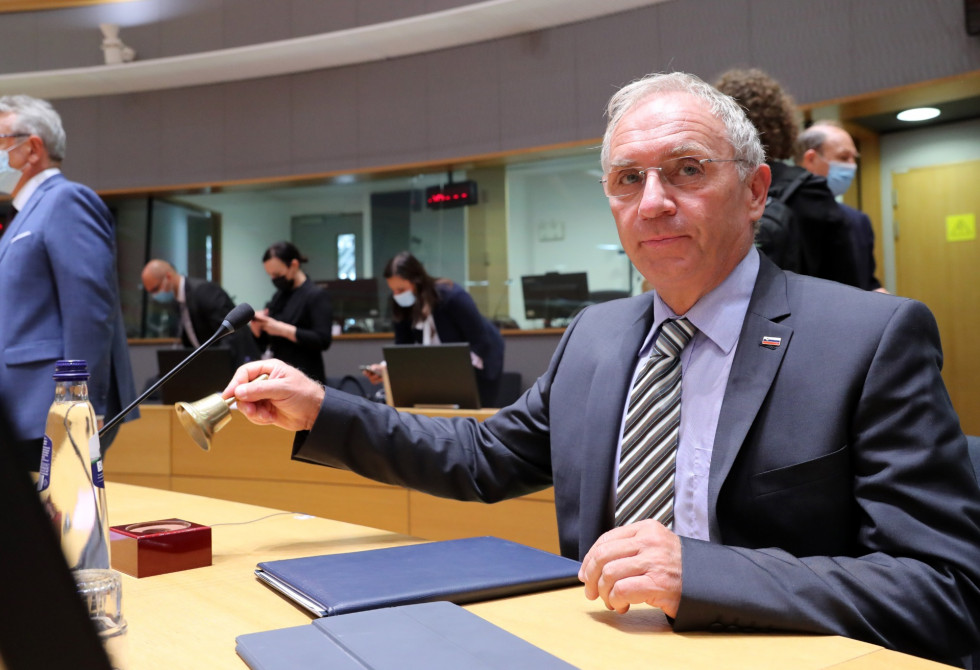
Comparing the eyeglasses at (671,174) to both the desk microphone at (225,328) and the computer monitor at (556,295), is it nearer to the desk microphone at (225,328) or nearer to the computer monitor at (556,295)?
the desk microphone at (225,328)

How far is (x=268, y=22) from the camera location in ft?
22.4

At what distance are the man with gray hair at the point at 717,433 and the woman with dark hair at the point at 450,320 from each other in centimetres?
259

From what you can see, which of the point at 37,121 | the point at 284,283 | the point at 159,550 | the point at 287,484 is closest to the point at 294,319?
the point at 284,283

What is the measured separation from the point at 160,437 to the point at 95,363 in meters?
1.62

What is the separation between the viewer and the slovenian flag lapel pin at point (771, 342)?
1178 millimetres

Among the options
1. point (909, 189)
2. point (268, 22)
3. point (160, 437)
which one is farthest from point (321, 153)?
point (909, 189)

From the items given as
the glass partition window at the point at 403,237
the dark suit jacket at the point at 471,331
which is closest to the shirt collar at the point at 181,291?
the dark suit jacket at the point at 471,331

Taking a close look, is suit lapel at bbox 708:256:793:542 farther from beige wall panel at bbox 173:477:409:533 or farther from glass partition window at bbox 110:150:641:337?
glass partition window at bbox 110:150:641:337

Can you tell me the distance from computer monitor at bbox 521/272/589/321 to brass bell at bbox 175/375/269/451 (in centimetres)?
487

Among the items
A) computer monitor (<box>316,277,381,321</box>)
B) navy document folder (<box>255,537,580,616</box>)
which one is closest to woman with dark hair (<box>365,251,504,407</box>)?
computer monitor (<box>316,277,381,321</box>)

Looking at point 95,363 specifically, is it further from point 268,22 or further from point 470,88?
point 268,22

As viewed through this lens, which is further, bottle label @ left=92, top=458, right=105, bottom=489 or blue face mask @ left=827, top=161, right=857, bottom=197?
blue face mask @ left=827, top=161, right=857, bottom=197

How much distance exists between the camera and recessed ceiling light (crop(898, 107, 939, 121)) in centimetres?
479

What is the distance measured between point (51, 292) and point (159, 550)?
144 centimetres
